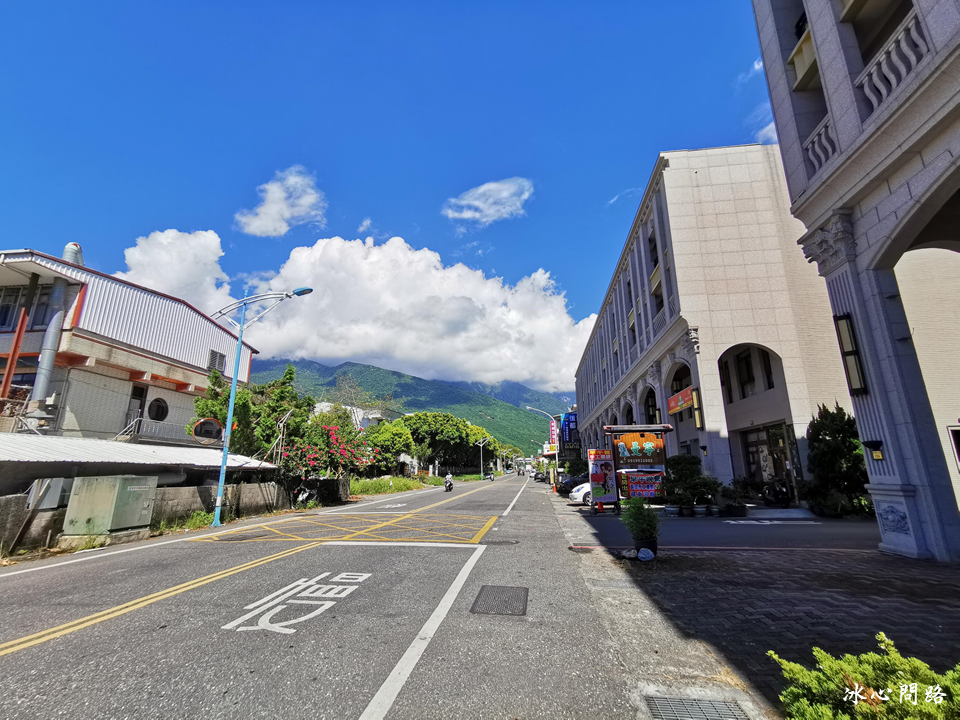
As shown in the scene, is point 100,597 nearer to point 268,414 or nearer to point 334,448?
point 334,448

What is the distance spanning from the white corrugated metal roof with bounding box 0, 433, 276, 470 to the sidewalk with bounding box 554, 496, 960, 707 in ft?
49.2

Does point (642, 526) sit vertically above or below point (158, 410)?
below

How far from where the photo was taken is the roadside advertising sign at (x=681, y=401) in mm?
21109

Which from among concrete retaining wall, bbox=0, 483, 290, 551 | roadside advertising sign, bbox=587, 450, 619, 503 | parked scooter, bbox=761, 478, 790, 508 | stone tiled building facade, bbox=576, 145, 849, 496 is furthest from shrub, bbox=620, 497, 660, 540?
concrete retaining wall, bbox=0, 483, 290, 551

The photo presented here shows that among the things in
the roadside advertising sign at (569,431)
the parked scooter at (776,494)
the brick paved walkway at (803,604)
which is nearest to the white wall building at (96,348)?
the brick paved walkway at (803,604)

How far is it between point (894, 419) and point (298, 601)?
11.8 m

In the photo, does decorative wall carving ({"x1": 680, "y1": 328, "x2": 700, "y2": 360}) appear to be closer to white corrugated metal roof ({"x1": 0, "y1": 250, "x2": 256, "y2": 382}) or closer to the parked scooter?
the parked scooter

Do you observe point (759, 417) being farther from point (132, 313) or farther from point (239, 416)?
point (132, 313)

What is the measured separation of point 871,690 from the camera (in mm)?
2178

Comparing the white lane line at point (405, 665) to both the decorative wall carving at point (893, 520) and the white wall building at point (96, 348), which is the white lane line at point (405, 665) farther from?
the white wall building at point (96, 348)

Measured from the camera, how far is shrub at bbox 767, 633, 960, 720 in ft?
6.64

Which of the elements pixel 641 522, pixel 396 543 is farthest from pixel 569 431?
Answer: pixel 641 522

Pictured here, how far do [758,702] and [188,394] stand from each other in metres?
34.6

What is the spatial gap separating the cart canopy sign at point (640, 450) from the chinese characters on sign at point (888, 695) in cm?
1558
